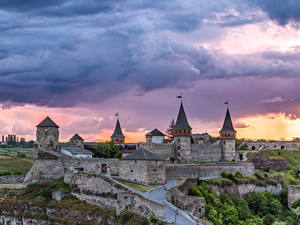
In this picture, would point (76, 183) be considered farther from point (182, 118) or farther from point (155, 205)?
point (182, 118)

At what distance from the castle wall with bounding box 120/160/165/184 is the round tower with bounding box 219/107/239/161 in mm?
28625

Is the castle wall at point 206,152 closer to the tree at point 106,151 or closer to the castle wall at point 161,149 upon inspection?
the castle wall at point 161,149

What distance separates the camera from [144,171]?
50.6 meters

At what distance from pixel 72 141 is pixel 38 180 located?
2543 centimetres

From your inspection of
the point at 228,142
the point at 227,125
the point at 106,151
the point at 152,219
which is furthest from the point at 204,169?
the point at 152,219

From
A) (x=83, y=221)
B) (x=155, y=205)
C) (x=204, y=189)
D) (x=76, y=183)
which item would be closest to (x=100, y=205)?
(x=83, y=221)

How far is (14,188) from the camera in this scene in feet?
197

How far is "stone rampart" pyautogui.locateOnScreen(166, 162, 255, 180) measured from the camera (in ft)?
198

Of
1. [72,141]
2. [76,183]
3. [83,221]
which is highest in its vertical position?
[72,141]

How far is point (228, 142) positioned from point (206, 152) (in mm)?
5779

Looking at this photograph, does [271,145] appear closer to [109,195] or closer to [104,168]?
[104,168]

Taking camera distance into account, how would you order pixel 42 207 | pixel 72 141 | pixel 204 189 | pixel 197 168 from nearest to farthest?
pixel 42 207 → pixel 204 189 → pixel 197 168 → pixel 72 141

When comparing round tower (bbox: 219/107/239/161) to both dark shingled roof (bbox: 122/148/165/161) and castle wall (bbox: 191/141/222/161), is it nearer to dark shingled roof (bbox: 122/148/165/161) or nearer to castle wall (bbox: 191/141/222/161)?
castle wall (bbox: 191/141/222/161)

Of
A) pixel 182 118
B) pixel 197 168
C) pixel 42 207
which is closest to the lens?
pixel 42 207
